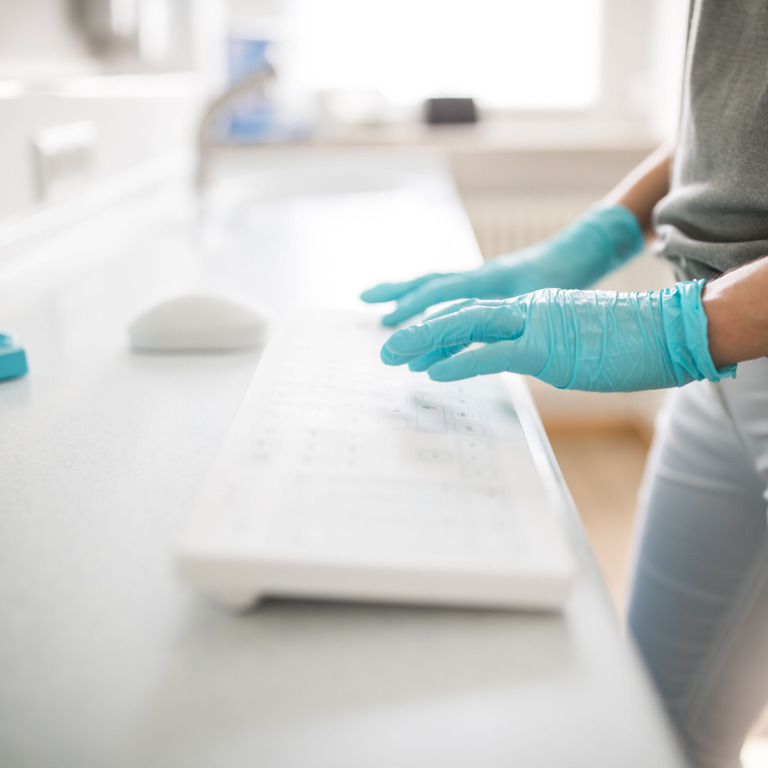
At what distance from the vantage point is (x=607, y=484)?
89.0 inches

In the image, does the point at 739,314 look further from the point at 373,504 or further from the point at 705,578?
the point at 705,578

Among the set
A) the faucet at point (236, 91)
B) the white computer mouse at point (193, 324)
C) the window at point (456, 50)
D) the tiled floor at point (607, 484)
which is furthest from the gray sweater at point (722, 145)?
the window at point (456, 50)

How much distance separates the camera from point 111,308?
2.66ft

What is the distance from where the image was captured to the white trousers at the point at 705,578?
803 millimetres

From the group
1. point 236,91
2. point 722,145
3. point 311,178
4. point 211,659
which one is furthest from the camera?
point 311,178

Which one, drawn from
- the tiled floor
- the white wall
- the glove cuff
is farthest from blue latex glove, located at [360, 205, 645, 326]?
the tiled floor

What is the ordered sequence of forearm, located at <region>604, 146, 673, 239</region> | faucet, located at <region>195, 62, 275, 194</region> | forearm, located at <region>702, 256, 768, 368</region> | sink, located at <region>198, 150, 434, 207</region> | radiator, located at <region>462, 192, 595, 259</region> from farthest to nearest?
1. radiator, located at <region>462, 192, 595, 259</region>
2. sink, located at <region>198, 150, 434, 207</region>
3. faucet, located at <region>195, 62, 275, 194</region>
4. forearm, located at <region>604, 146, 673, 239</region>
5. forearm, located at <region>702, 256, 768, 368</region>

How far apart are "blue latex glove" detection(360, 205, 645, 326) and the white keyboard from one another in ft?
0.66

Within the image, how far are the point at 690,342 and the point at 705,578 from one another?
1.39ft

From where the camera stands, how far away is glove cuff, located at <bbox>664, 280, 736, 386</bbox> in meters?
0.54

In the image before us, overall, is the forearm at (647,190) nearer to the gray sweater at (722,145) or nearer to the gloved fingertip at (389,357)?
the gray sweater at (722,145)

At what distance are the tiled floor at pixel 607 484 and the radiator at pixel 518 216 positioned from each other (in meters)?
0.67

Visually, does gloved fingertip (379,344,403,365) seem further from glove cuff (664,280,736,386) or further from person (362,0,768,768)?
glove cuff (664,280,736,386)

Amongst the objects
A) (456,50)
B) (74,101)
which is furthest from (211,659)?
(456,50)
